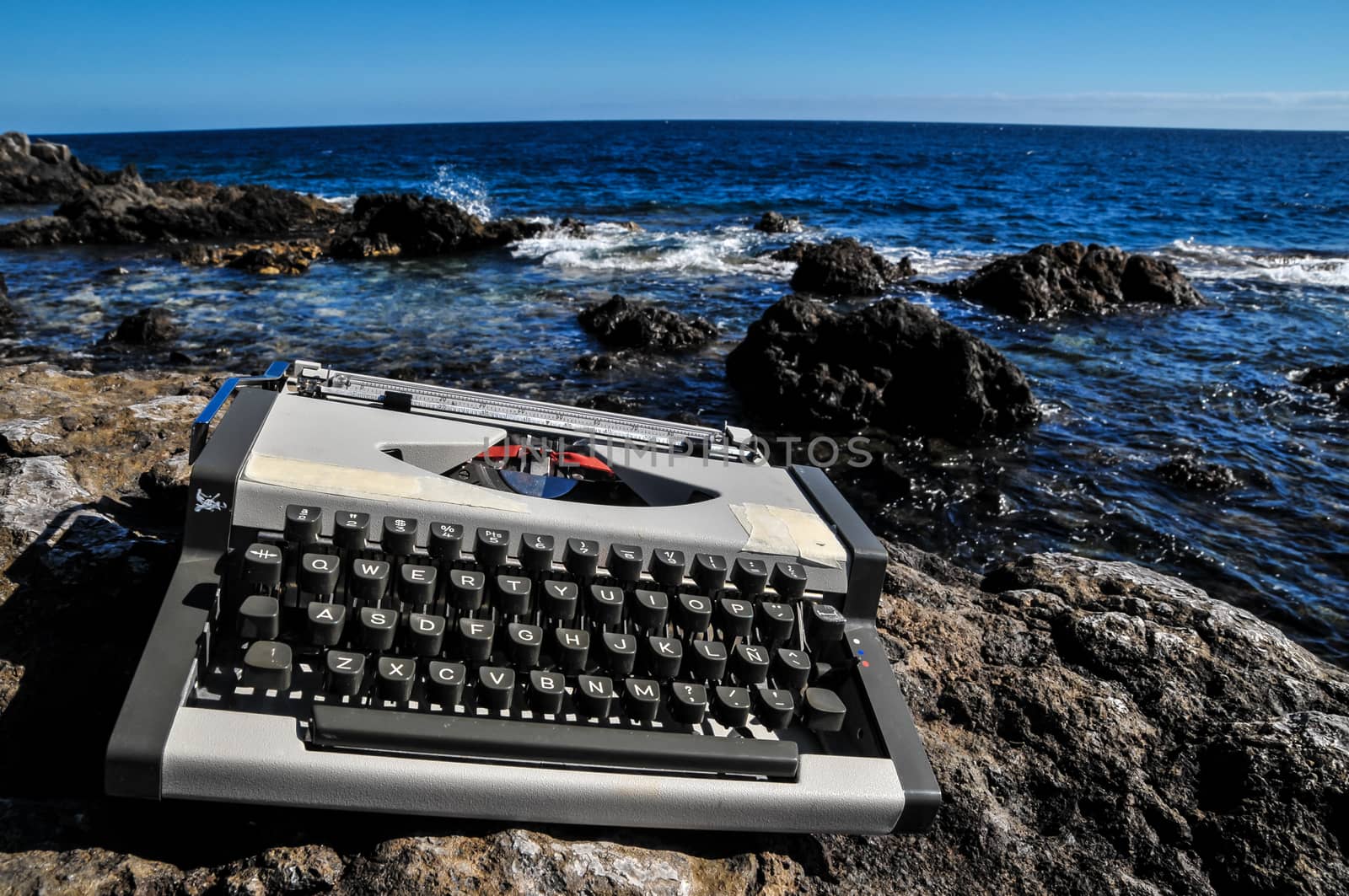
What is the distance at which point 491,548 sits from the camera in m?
1.99

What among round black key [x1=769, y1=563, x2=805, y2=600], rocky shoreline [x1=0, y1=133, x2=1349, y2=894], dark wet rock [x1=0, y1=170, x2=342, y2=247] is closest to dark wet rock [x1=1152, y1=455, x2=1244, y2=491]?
rocky shoreline [x1=0, y1=133, x2=1349, y2=894]

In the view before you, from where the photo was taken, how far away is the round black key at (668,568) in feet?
6.81

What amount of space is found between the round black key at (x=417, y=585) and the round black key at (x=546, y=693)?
31 cm

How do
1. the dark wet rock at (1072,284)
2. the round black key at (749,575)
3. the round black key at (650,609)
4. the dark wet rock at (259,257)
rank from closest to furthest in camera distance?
the round black key at (650,609) → the round black key at (749,575) → the dark wet rock at (1072,284) → the dark wet rock at (259,257)

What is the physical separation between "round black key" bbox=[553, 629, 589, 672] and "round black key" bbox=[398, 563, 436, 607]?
0.32 meters

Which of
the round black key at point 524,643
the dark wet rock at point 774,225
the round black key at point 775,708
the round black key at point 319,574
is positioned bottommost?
the dark wet rock at point 774,225

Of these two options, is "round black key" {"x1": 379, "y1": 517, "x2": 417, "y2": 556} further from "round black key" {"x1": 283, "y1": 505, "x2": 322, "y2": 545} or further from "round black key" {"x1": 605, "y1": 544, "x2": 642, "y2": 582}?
"round black key" {"x1": 605, "y1": 544, "x2": 642, "y2": 582}

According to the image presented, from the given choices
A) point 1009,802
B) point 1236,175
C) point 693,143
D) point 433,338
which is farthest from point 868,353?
point 693,143

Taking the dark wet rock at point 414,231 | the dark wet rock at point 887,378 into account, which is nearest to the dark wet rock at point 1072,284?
the dark wet rock at point 887,378

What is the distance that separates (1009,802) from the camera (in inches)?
84.1

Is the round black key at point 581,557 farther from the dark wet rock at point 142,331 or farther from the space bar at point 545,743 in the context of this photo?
the dark wet rock at point 142,331

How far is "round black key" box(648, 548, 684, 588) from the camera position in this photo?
2074mm

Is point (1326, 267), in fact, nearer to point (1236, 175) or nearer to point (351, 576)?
point (351, 576)

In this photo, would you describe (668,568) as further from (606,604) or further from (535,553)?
(535,553)
